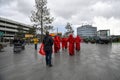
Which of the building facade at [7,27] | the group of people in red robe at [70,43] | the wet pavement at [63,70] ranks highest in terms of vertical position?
the building facade at [7,27]

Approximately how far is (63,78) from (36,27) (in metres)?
38.5

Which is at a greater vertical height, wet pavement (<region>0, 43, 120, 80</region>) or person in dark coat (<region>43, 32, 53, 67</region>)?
person in dark coat (<region>43, 32, 53, 67</region>)

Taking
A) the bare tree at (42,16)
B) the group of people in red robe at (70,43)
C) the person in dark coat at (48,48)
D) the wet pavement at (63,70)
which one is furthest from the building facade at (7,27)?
the person in dark coat at (48,48)

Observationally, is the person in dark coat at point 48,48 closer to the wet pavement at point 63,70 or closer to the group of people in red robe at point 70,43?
the wet pavement at point 63,70

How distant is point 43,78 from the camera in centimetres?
596

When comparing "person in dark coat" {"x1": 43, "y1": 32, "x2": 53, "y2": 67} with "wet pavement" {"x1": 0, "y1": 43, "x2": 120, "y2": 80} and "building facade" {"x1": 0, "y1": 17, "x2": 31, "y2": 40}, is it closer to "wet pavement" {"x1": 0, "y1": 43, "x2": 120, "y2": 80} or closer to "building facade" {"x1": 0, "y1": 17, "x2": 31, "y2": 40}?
"wet pavement" {"x1": 0, "y1": 43, "x2": 120, "y2": 80}

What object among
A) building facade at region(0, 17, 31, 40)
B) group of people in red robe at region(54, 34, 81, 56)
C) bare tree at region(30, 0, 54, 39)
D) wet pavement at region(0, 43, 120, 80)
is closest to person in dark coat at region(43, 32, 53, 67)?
wet pavement at region(0, 43, 120, 80)

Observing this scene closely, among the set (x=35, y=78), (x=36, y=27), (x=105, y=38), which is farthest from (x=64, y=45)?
(x=36, y=27)

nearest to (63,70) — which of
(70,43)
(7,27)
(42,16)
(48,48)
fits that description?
(48,48)

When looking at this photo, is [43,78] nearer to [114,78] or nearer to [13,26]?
[114,78]

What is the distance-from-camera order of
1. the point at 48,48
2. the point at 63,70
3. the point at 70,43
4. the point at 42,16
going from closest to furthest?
the point at 63,70 < the point at 48,48 < the point at 70,43 < the point at 42,16

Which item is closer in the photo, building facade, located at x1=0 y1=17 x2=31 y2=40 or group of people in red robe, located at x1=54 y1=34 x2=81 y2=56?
group of people in red robe, located at x1=54 y1=34 x2=81 y2=56

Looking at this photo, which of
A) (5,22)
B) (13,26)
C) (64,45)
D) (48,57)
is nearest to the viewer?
(48,57)

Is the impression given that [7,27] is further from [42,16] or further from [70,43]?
[70,43]
